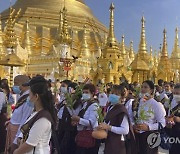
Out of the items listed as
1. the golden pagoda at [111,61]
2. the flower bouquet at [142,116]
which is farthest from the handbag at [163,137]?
the golden pagoda at [111,61]

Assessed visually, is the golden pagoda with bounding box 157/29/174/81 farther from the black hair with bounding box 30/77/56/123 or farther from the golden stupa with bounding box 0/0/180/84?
the black hair with bounding box 30/77/56/123

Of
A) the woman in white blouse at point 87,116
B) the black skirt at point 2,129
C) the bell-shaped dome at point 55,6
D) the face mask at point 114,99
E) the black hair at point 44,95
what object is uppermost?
the bell-shaped dome at point 55,6

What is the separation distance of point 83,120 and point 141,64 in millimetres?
19318

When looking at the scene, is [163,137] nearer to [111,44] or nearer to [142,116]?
[142,116]

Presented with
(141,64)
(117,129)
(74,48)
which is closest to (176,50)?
(74,48)

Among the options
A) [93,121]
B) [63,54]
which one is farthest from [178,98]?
[63,54]

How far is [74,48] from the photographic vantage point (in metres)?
41.0

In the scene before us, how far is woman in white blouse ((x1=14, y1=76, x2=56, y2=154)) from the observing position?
134 inches

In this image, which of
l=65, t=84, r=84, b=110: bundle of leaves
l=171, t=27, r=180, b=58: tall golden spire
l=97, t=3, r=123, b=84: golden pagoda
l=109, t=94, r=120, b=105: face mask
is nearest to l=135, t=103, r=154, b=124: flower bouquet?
l=109, t=94, r=120, b=105: face mask

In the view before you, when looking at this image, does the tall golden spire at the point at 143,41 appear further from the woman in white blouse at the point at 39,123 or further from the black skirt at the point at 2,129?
the woman in white blouse at the point at 39,123

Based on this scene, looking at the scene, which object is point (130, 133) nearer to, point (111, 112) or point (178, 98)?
point (111, 112)

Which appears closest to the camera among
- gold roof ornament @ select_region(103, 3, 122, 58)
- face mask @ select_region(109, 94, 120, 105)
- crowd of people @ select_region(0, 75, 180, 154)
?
crowd of people @ select_region(0, 75, 180, 154)

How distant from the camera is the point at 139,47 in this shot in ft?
106

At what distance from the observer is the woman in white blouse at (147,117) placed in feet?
18.6
